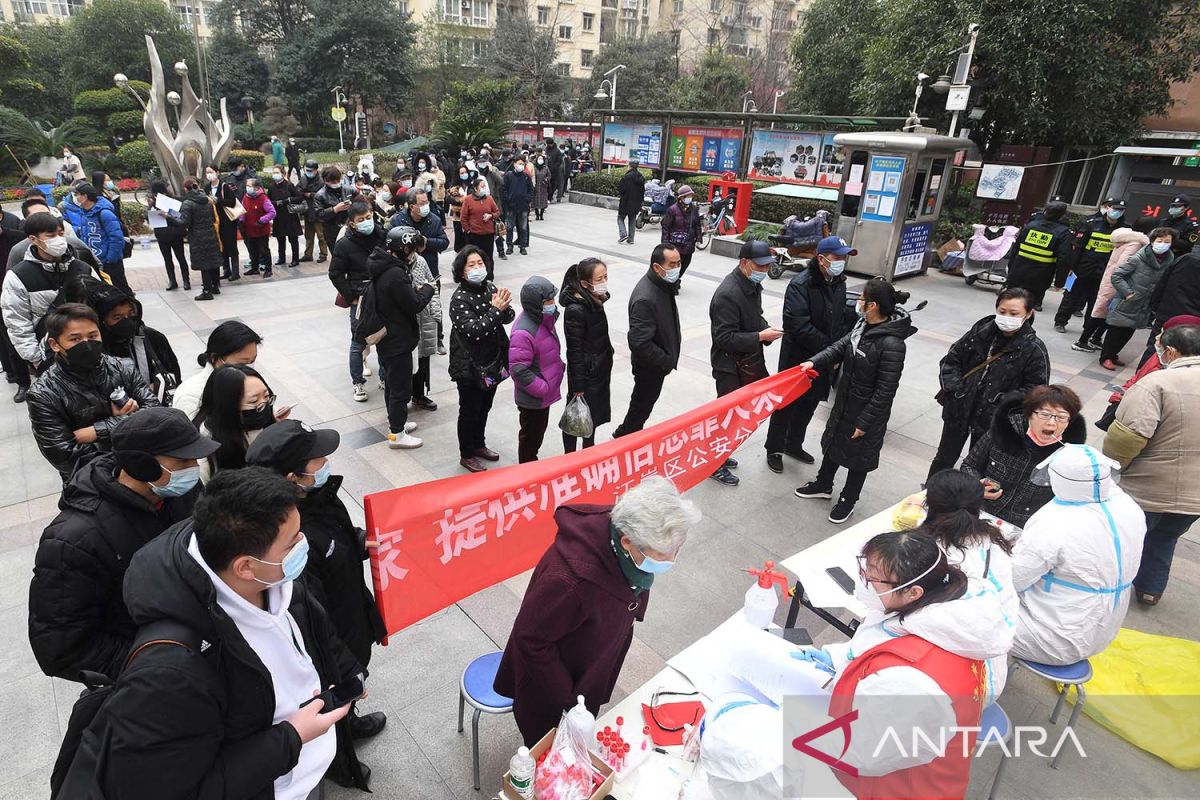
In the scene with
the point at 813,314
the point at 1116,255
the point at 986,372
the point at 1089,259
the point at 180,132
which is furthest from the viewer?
the point at 180,132

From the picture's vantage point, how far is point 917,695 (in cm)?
199

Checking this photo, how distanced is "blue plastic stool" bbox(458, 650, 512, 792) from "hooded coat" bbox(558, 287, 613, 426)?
7.51ft

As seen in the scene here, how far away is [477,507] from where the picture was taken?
321 cm

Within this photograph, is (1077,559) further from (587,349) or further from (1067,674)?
(587,349)

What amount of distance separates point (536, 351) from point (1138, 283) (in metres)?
7.60

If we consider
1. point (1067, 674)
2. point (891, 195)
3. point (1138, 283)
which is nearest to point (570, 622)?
point (1067, 674)

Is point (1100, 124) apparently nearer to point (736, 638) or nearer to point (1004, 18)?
point (1004, 18)

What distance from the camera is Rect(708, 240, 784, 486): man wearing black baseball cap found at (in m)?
5.07

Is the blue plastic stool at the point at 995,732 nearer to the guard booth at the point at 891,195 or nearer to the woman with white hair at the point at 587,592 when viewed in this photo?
the woman with white hair at the point at 587,592

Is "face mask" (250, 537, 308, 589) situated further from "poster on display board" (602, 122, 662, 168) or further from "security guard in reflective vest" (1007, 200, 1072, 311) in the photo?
"poster on display board" (602, 122, 662, 168)

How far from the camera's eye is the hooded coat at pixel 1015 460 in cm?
378

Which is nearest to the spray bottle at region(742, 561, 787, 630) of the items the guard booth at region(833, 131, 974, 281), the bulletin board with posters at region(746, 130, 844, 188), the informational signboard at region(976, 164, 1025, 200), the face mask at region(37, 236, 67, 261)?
the face mask at region(37, 236, 67, 261)

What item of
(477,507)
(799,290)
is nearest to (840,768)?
(477,507)

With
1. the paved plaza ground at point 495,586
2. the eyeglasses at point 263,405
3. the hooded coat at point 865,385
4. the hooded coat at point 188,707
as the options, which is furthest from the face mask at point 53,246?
the hooded coat at point 865,385
